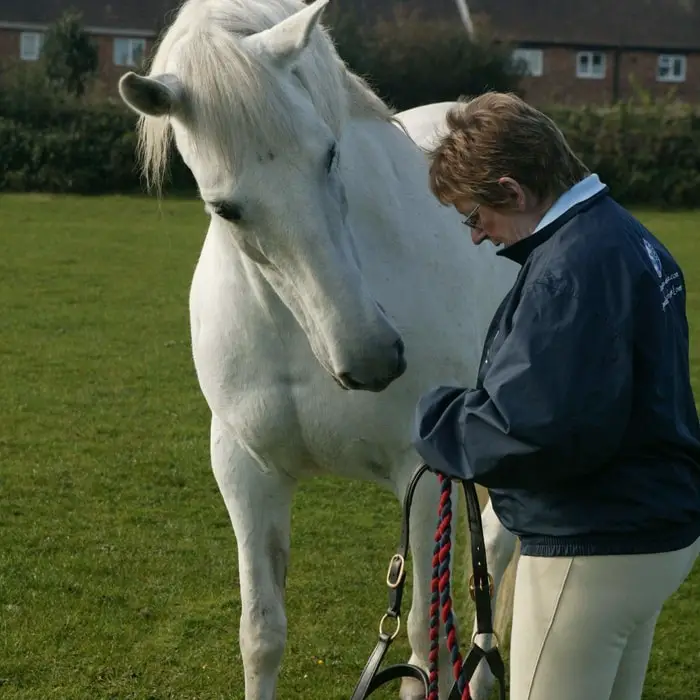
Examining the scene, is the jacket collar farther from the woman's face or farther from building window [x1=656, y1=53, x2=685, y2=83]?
building window [x1=656, y1=53, x2=685, y2=83]

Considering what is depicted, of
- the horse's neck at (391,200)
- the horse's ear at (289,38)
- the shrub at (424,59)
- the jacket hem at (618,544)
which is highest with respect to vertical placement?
the shrub at (424,59)

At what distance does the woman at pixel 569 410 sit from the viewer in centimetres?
180

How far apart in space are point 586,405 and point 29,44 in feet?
123

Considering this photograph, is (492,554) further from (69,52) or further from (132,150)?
(69,52)

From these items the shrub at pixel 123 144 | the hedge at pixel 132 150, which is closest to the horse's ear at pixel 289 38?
the shrub at pixel 123 144

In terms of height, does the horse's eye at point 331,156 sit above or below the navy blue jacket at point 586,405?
above

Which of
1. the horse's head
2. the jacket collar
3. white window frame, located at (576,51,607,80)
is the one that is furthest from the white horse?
white window frame, located at (576,51,607,80)

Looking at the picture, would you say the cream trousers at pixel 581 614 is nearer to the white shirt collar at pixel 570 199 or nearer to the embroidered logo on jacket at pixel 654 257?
the embroidered logo on jacket at pixel 654 257

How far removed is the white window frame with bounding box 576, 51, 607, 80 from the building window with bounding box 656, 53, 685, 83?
202 centimetres

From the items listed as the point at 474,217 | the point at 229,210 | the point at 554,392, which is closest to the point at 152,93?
the point at 229,210

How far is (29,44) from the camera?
3616 centimetres

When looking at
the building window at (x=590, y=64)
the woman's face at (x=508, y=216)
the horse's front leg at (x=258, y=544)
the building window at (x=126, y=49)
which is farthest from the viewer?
the building window at (x=590, y=64)

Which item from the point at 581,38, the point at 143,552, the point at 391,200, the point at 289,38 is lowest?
the point at 143,552

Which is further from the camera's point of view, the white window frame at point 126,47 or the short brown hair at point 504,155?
the white window frame at point 126,47
